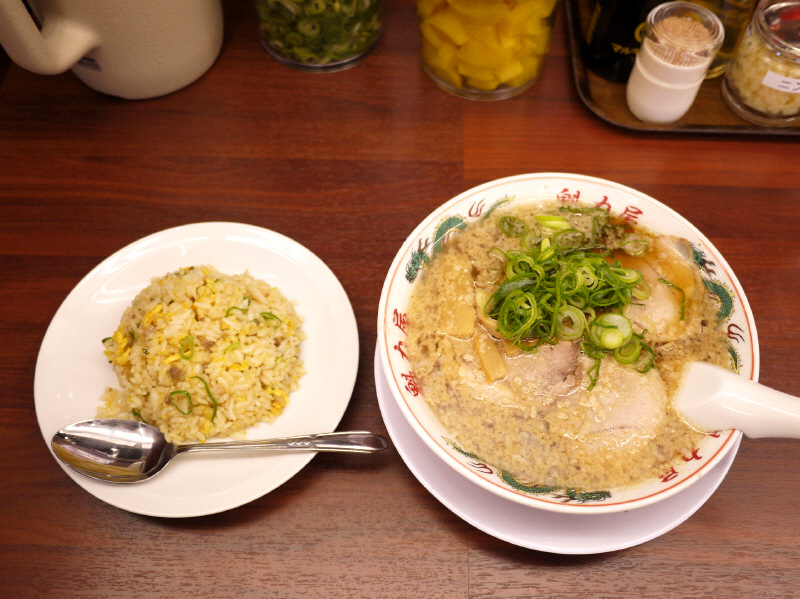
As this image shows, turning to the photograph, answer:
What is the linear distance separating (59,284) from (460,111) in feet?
4.04

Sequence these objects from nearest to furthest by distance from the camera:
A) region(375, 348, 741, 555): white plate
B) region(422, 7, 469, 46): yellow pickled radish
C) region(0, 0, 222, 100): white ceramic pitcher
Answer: region(375, 348, 741, 555): white plate, region(0, 0, 222, 100): white ceramic pitcher, region(422, 7, 469, 46): yellow pickled radish

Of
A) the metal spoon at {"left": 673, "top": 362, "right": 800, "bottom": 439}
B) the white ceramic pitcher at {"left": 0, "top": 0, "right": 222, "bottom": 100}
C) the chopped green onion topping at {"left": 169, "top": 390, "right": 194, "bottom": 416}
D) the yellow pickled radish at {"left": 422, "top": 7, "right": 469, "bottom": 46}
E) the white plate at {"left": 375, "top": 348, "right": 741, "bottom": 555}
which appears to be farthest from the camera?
the yellow pickled radish at {"left": 422, "top": 7, "right": 469, "bottom": 46}

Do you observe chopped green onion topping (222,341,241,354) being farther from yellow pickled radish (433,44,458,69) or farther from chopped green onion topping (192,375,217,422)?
yellow pickled radish (433,44,458,69)

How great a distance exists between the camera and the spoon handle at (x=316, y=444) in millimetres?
1195

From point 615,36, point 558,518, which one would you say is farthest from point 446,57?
point 558,518

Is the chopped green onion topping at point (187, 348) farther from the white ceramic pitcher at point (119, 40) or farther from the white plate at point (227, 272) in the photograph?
the white ceramic pitcher at point (119, 40)

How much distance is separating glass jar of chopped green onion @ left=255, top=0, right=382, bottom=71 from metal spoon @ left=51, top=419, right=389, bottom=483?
1.18 metres

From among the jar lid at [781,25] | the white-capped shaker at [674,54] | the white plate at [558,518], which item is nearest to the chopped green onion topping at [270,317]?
the white plate at [558,518]

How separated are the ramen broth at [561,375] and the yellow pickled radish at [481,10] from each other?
1.99 feet

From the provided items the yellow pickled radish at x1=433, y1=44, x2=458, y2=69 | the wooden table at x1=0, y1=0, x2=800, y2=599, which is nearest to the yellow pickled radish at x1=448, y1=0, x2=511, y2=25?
the yellow pickled radish at x1=433, y1=44, x2=458, y2=69

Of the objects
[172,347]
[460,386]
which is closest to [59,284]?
[172,347]

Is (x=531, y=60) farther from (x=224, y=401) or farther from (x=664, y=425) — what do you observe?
(x=224, y=401)

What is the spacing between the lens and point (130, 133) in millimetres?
1812

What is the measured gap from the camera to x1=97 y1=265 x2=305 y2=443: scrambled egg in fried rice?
1255mm
